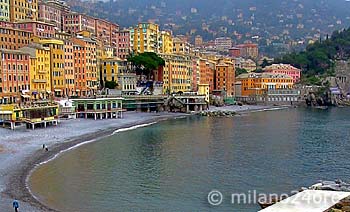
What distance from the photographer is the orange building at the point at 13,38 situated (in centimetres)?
7938

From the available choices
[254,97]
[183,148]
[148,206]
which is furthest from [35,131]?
[254,97]

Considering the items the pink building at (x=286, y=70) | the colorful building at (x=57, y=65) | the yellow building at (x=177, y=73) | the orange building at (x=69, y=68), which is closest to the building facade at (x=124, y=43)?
the yellow building at (x=177, y=73)

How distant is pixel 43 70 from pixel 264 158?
46.0 m

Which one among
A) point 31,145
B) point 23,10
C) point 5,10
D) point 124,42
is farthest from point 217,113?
point 31,145

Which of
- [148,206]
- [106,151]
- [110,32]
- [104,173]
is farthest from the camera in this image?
[110,32]

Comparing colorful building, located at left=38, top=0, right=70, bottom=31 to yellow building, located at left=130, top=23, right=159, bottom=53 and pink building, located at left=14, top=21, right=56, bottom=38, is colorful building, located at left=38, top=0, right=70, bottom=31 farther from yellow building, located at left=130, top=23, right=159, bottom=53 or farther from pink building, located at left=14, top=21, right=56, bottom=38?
pink building, located at left=14, top=21, right=56, bottom=38

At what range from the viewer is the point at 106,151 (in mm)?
51062

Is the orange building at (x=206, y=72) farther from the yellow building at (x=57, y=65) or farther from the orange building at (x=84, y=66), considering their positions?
the yellow building at (x=57, y=65)

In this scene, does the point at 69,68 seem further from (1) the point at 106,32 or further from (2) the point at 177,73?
(1) the point at 106,32

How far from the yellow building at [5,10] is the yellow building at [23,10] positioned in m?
0.98

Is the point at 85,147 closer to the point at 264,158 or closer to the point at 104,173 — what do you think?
the point at 104,173

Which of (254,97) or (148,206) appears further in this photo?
(254,97)

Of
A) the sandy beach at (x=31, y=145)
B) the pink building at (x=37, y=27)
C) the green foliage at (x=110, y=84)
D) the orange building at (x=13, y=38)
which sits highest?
the pink building at (x=37, y=27)

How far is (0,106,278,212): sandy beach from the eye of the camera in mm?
31781
